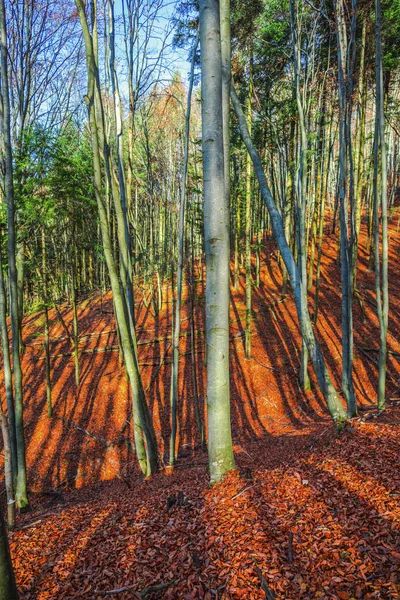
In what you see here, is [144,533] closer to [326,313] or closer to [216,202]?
[216,202]

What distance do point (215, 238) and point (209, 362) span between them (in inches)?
49.2

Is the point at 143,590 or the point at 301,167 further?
the point at 301,167

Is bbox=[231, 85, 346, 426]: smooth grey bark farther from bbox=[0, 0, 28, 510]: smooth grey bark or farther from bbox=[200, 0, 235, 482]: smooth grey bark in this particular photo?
bbox=[0, 0, 28, 510]: smooth grey bark

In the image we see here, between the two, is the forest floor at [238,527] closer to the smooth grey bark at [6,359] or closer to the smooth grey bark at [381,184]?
the smooth grey bark at [381,184]

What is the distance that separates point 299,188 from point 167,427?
7.46m

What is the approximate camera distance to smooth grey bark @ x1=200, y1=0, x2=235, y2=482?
3295 millimetres

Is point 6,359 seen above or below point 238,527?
above

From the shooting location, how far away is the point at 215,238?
3.38 m

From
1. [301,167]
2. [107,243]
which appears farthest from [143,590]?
[301,167]

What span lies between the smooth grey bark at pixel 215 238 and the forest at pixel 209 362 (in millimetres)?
19

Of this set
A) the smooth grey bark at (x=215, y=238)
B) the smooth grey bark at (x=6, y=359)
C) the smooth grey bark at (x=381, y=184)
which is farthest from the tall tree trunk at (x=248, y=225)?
the smooth grey bark at (x=215, y=238)

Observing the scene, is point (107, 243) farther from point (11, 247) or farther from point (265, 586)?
point (265, 586)

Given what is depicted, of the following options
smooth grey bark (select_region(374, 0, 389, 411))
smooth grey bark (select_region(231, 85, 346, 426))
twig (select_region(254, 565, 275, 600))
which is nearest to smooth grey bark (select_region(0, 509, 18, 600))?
twig (select_region(254, 565, 275, 600))

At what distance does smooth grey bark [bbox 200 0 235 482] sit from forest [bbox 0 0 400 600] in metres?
0.02
